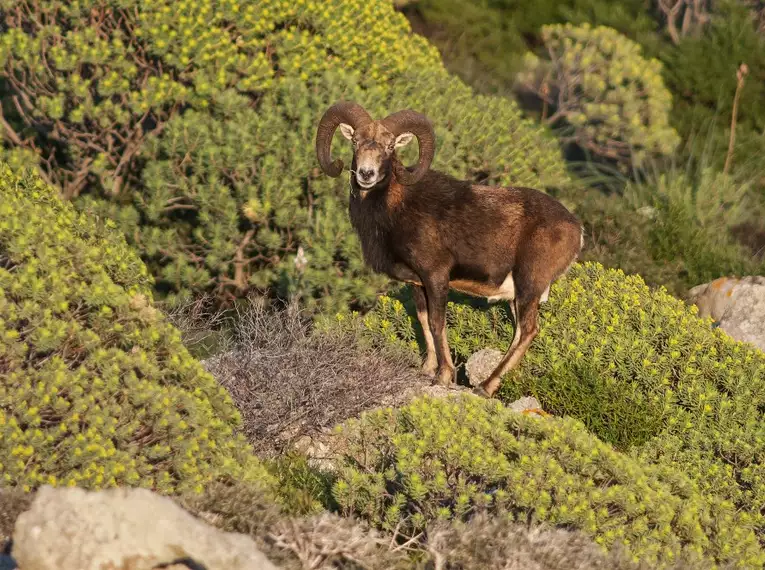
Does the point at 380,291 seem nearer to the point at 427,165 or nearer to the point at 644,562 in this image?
the point at 427,165

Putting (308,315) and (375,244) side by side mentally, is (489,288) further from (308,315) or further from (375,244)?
(308,315)

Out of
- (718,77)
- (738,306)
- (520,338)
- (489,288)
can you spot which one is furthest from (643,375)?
(718,77)

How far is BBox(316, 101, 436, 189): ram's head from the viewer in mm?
10336

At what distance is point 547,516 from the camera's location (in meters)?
7.19

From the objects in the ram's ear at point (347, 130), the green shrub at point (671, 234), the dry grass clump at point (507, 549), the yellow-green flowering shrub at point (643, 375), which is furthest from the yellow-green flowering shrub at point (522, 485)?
the green shrub at point (671, 234)

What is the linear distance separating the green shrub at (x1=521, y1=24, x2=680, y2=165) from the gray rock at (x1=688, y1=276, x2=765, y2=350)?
803cm

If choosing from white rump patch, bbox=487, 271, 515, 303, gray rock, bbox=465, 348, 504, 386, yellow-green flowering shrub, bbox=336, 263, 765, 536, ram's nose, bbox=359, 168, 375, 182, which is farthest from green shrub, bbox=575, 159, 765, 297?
Result: ram's nose, bbox=359, 168, 375, 182

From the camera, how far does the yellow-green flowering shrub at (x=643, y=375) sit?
9.81m

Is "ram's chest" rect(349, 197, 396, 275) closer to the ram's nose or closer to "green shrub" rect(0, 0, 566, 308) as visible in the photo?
the ram's nose

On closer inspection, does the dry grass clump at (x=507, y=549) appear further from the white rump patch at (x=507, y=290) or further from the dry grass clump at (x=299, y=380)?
the white rump patch at (x=507, y=290)

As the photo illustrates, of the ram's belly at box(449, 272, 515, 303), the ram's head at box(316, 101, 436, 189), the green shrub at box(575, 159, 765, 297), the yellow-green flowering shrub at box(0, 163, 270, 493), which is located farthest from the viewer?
the green shrub at box(575, 159, 765, 297)

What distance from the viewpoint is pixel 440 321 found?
10.8 metres

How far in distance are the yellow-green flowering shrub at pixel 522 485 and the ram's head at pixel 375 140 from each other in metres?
2.91

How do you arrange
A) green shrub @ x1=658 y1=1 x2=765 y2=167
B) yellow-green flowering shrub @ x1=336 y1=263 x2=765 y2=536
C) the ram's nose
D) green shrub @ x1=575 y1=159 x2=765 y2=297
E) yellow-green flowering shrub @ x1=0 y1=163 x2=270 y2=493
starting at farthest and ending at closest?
green shrub @ x1=658 y1=1 x2=765 y2=167 → green shrub @ x1=575 y1=159 x2=765 y2=297 → the ram's nose → yellow-green flowering shrub @ x1=336 y1=263 x2=765 y2=536 → yellow-green flowering shrub @ x1=0 y1=163 x2=270 y2=493
